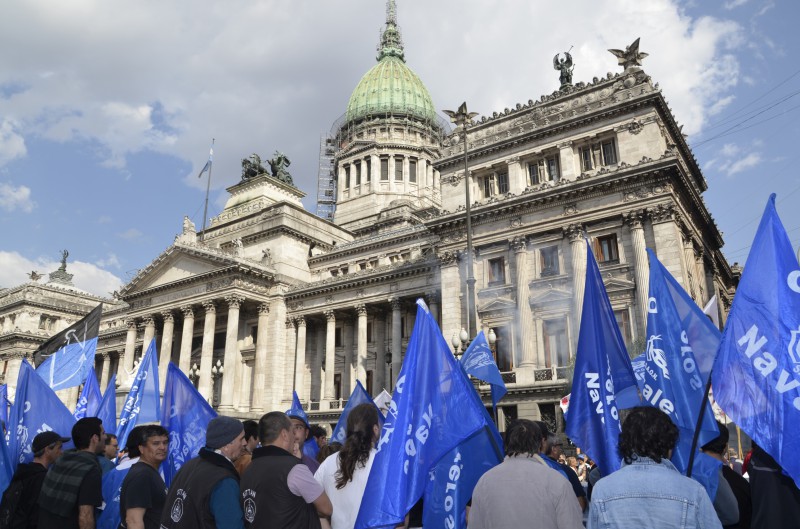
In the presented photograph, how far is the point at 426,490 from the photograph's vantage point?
250 inches

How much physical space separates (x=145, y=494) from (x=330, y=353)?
3409cm

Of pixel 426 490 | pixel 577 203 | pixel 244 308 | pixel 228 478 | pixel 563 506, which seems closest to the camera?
pixel 563 506

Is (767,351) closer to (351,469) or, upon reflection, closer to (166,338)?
(351,469)

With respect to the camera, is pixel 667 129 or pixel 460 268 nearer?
pixel 667 129

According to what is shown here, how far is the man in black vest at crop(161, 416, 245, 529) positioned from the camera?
4738 millimetres

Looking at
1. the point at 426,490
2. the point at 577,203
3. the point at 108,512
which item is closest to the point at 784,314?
the point at 426,490

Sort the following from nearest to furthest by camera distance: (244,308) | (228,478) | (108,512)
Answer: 1. (228,478)
2. (108,512)
3. (244,308)

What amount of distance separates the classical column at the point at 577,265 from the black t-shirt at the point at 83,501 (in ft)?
75.7

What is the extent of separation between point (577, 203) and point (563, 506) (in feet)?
82.9

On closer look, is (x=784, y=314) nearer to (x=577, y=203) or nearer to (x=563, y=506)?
(x=563, y=506)


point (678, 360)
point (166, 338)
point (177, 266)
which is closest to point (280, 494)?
point (678, 360)

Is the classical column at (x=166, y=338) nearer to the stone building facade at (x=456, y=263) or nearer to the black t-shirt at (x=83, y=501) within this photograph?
the stone building facade at (x=456, y=263)

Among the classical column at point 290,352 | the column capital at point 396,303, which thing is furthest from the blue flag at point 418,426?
the classical column at point 290,352

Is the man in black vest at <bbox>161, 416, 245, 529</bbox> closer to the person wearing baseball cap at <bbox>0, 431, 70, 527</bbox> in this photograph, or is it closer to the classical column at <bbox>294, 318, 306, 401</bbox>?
the person wearing baseball cap at <bbox>0, 431, 70, 527</bbox>
